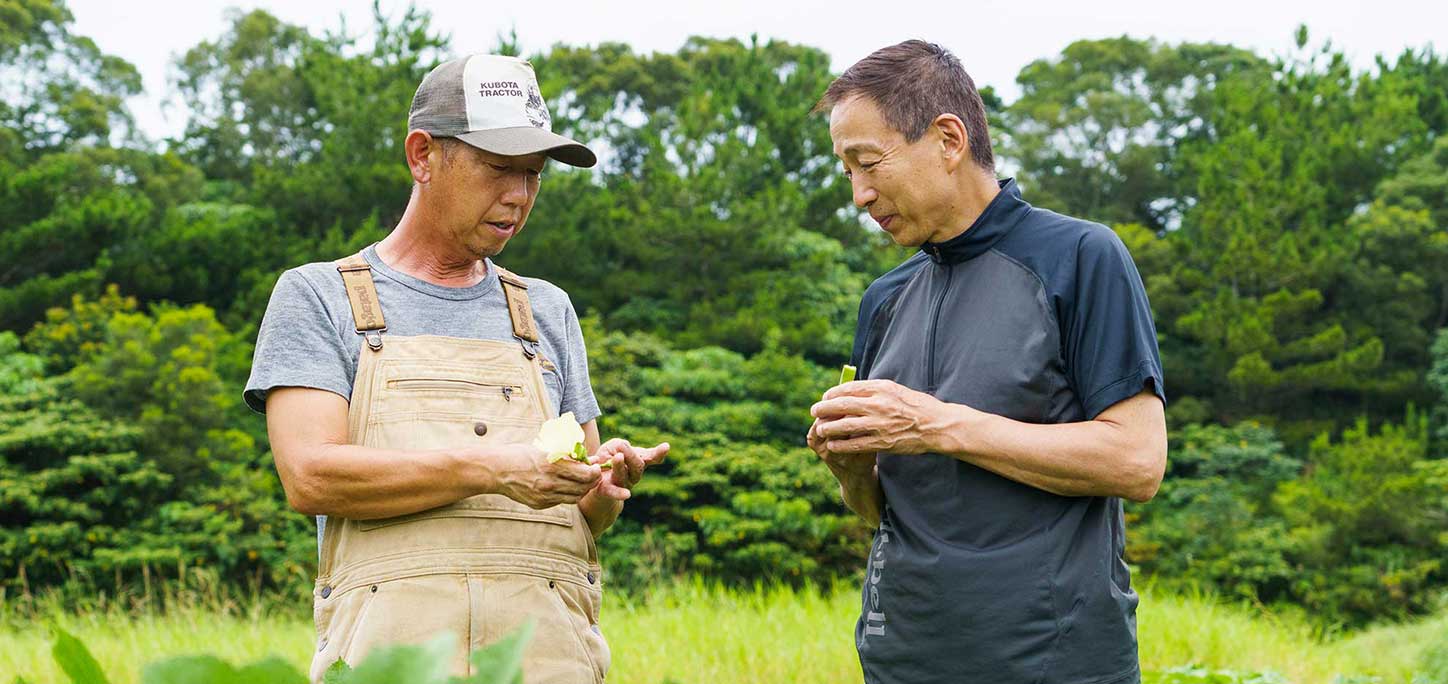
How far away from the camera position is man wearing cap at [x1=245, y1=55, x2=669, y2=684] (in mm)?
1788

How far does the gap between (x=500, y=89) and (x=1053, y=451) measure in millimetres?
989

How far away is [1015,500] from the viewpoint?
1825 millimetres

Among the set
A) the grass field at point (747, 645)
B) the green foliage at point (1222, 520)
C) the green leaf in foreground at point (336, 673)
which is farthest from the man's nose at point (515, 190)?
the green foliage at point (1222, 520)

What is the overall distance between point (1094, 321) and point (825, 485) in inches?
449

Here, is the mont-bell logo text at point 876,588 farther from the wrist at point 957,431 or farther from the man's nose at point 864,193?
the man's nose at point 864,193

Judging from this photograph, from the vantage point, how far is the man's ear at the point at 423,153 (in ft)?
6.45

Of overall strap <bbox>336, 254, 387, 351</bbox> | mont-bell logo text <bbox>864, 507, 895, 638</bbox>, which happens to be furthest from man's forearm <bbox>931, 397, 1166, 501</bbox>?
overall strap <bbox>336, 254, 387, 351</bbox>

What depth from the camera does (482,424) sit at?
75.5 inches

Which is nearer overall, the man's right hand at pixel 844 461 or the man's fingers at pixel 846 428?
the man's fingers at pixel 846 428

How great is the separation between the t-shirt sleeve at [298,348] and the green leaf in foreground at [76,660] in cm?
134

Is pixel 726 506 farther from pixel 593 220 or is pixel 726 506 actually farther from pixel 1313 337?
pixel 1313 337

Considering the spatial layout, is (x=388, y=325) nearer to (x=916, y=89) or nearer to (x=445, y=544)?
(x=445, y=544)

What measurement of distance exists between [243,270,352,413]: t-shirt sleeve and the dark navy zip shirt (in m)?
0.84

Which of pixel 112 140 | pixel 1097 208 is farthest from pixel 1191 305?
pixel 112 140
